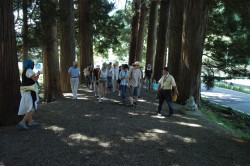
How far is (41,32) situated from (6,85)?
5.64m

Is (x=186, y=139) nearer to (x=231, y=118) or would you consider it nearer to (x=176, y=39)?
(x=176, y=39)

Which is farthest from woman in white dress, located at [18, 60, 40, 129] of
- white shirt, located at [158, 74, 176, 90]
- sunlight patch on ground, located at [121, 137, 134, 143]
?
white shirt, located at [158, 74, 176, 90]

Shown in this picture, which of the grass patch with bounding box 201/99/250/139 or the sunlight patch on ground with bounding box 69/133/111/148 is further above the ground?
the sunlight patch on ground with bounding box 69/133/111/148

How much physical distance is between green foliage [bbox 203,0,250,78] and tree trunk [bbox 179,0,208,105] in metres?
1.84

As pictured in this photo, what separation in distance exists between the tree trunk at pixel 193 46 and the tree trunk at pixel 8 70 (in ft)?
23.9

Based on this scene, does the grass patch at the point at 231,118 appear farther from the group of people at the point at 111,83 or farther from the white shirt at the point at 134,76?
the white shirt at the point at 134,76

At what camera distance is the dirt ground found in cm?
490

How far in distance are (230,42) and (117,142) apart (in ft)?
35.3

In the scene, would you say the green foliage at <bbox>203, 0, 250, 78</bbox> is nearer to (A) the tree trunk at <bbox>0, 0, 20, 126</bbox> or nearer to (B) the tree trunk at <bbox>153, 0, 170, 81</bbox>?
(B) the tree trunk at <bbox>153, 0, 170, 81</bbox>

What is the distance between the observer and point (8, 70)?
680 centimetres

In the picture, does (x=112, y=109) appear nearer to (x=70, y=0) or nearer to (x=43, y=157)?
(x=43, y=157)

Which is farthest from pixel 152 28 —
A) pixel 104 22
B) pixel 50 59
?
pixel 50 59

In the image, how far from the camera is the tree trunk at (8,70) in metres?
6.70

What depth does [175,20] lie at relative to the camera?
1466 centimetres
